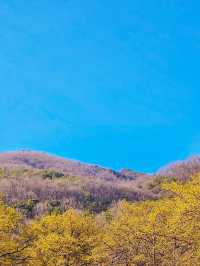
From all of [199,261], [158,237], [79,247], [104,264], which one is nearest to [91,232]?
[79,247]

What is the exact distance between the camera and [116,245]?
158 ft

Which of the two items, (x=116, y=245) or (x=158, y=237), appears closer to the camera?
(x=158, y=237)

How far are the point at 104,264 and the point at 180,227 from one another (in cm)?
1407

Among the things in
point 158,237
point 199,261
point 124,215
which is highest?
point 124,215

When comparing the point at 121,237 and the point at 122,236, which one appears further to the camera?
the point at 121,237

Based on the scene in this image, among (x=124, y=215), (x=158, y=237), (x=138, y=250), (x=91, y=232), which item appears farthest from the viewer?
(x=91, y=232)

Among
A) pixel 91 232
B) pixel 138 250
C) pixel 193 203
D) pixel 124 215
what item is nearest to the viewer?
pixel 193 203

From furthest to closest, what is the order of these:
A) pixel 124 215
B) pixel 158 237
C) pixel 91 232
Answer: pixel 91 232
pixel 124 215
pixel 158 237

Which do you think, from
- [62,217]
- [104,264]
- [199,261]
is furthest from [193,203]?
[62,217]

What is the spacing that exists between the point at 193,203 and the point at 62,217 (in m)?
28.9

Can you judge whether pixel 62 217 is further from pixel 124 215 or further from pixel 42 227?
pixel 124 215

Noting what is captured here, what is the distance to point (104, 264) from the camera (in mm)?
48031

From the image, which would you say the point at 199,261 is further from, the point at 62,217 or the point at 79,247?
the point at 62,217

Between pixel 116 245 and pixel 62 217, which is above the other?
pixel 62 217
